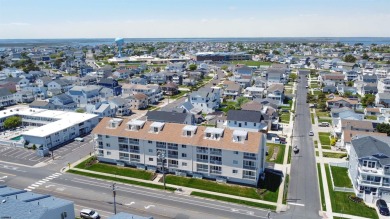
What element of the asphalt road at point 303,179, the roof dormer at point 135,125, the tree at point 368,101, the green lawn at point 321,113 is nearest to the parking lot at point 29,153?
the roof dormer at point 135,125

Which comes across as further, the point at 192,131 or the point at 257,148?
the point at 192,131

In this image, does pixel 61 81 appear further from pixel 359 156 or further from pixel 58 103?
pixel 359 156

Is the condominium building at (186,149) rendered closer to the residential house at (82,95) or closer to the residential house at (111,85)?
the residential house at (82,95)

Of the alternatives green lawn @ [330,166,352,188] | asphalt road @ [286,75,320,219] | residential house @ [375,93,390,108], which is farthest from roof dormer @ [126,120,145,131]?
residential house @ [375,93,390,108]

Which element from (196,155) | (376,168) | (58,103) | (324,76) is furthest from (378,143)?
(324,76)

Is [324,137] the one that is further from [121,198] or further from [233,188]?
[121,198]

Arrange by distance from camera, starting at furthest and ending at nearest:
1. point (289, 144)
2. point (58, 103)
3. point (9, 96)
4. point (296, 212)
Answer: point (9, 96), point (58, 103), point (289, 144), point (296, 212)
